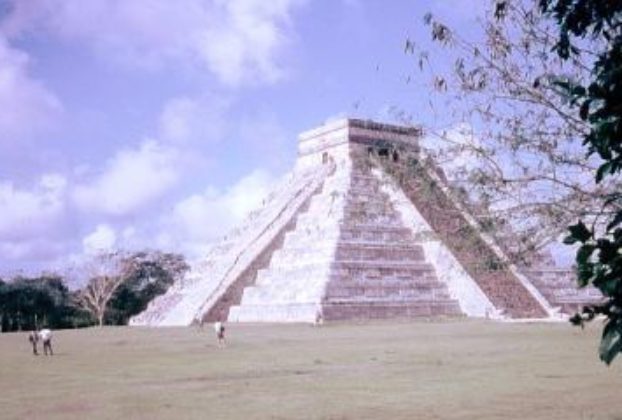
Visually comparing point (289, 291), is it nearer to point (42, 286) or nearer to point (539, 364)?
point (539, 364)

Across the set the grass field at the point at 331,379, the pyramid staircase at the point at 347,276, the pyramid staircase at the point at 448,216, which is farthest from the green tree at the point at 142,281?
the pyramid staircase at the point at 448,216

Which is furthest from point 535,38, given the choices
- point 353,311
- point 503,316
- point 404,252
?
point 404,252

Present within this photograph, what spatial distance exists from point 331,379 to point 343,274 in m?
19.1

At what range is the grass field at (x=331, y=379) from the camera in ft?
34.5

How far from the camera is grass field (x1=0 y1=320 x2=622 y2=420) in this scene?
10.5 metres

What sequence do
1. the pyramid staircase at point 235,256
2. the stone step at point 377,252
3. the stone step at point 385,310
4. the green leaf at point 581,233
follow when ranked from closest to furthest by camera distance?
the green leaf at point 581,233
the stone step at point 385,310
the stone step at point 377,252
the pyramid staircase at point 235,256

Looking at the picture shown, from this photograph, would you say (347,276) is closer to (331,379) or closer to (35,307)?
(331,379)

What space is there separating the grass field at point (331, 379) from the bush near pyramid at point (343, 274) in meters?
7.55

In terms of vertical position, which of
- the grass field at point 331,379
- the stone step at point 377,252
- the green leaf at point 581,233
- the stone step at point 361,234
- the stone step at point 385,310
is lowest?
the grass field at point 331,379

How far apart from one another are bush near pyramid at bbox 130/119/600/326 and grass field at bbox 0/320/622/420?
755 centimetres

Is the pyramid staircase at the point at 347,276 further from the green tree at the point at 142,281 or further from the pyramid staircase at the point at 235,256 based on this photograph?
the green tree at the point at 142,281

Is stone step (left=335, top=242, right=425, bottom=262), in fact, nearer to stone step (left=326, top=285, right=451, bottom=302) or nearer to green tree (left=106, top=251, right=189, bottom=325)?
stone step (left=326, top=285, right=451, bottom=302)

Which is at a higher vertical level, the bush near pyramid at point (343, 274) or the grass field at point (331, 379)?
the bush near pyramid at point (343, 274)

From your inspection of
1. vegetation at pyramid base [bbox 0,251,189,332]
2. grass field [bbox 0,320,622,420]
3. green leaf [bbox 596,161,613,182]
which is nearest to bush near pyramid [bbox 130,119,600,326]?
grass field [bbox 0,320,622,420]
